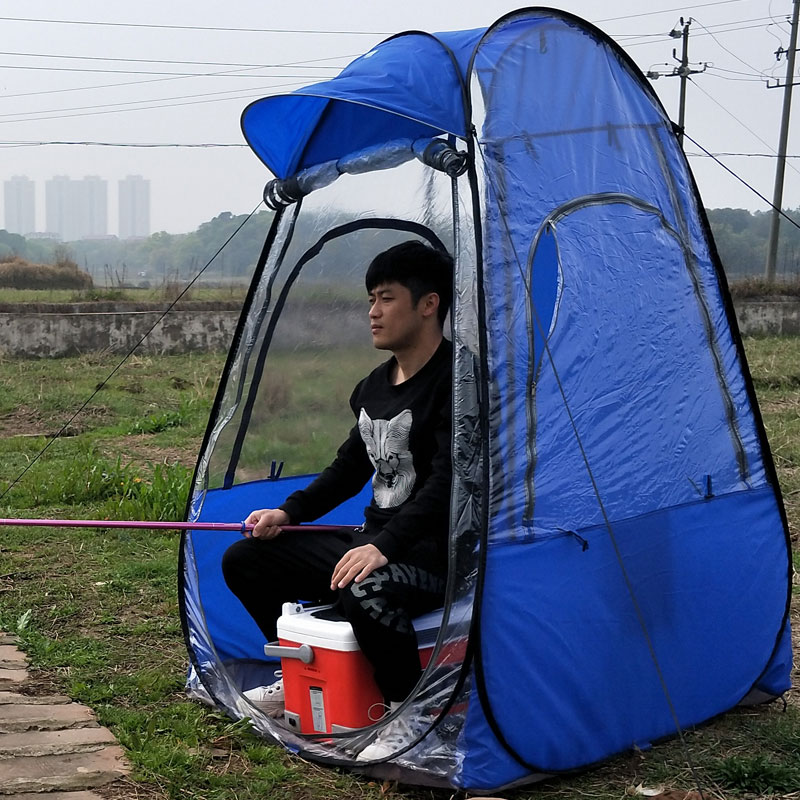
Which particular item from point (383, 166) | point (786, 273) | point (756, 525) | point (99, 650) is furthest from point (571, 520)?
point (786, 273)

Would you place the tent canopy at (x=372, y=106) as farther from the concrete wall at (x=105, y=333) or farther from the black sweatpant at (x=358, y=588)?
the concrete wall at (x=105, y=333)

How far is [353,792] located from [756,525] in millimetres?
1534

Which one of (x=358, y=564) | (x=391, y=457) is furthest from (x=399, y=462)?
(x=358, y=564)

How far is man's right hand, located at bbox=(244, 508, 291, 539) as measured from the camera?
3.50 m

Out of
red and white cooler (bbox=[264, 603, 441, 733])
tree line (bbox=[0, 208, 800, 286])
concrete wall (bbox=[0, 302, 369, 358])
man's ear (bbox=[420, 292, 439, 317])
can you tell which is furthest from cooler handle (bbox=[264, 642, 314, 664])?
tree line (bbox=[0, 208, 800, 286])

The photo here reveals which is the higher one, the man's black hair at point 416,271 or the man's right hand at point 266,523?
the man's black hair at point 416,271

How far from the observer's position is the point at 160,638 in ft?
14.6

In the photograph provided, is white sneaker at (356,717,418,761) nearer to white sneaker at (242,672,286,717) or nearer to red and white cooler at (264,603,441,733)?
red and white cooler at (264,603,441,733)

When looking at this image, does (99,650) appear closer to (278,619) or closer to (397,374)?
(278,619)

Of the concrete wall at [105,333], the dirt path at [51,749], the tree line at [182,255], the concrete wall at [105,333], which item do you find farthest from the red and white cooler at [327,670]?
the tree line at [182,255]

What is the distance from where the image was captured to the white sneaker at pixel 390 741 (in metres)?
2.95

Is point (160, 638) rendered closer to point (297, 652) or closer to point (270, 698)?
point (270, 698)

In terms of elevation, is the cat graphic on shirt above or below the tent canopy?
below

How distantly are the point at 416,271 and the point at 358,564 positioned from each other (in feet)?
3.01
